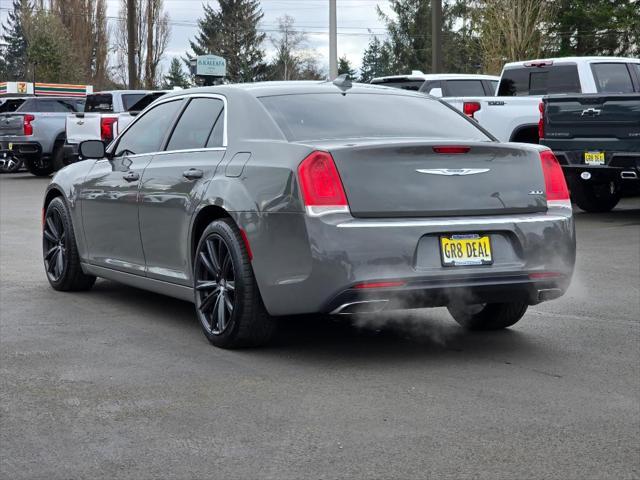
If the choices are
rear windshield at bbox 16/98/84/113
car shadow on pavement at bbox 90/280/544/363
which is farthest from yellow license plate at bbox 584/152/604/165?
rear windshield at bbox 16/98/84/113

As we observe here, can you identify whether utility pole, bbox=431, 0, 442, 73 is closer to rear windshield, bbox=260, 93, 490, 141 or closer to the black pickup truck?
the black pickup truck

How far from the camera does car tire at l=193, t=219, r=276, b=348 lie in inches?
261

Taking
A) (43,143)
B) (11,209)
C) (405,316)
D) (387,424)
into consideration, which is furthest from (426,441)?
(43,143)

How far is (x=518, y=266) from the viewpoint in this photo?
256 inches

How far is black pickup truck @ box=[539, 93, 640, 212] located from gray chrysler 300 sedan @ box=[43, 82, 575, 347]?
287 inches

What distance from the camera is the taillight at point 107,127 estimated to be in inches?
979

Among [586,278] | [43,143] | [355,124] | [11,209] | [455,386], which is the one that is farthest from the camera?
[43,143]

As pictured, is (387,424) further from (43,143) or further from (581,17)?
(581,17)

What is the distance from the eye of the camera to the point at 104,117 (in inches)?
987

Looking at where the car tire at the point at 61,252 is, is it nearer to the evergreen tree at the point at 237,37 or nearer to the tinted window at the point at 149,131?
the tinted window at the point at 149,131

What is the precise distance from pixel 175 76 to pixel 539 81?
3724 inches

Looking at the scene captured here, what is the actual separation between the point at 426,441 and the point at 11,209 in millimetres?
14494

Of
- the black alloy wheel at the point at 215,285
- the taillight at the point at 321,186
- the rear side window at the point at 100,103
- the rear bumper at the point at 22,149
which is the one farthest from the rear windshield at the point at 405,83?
the taillight at the point at 321,186

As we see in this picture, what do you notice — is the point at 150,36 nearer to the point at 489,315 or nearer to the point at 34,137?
the point at 34,137
